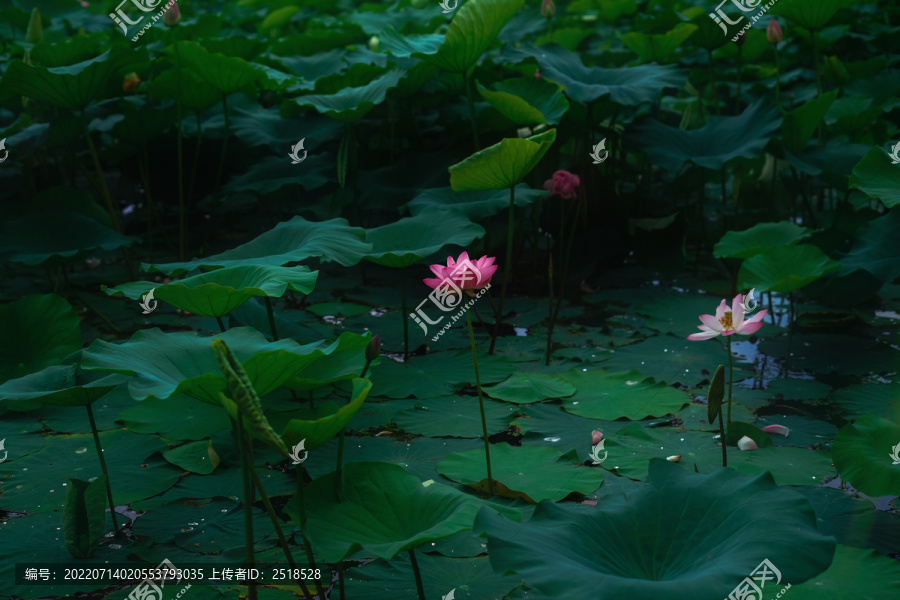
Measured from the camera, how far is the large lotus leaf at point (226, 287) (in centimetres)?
141

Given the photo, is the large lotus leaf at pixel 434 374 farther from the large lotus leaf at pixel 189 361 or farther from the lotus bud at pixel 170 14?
the lotus bud at pixel 170 14

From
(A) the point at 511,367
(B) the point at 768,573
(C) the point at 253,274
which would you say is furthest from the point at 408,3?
(B) the point at 768,573

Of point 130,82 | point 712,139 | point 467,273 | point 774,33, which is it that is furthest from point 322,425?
point 130,82

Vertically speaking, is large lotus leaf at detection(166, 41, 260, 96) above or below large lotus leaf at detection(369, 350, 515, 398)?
above

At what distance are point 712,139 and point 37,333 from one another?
2.48 metres

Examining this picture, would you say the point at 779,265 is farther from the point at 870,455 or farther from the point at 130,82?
the point at 130,82

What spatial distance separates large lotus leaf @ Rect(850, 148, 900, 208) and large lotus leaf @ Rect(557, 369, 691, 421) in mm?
824

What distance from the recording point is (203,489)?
Result: 1.61m

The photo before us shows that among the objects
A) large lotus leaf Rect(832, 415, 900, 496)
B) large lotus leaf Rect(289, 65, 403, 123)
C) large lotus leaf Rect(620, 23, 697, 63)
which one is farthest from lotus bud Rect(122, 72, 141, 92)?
large lotus leaf Rect(832, 415, 900, 496)

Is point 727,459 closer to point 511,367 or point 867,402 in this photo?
point 867,402

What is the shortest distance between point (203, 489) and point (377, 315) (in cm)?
121

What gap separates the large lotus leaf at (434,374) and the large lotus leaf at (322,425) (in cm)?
82

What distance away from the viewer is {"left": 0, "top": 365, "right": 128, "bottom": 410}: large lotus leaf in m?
1.33

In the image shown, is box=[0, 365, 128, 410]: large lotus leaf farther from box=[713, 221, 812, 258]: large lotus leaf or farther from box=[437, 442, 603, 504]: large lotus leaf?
box=[713, 221, 812, 258]: large lotus leaf
